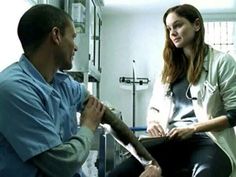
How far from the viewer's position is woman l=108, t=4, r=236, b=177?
57.3 inches

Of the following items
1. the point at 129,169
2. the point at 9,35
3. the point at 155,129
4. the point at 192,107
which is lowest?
the point at 129,169

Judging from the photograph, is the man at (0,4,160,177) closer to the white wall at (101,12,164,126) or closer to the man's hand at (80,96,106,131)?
the man's hand at (80,96,106,131)

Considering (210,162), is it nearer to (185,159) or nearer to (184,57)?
(185,159)

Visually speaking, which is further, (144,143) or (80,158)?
(144,143)

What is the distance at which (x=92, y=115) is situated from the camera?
114cm

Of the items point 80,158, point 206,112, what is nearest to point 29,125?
point 80,158

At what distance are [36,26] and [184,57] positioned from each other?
0.82 meters

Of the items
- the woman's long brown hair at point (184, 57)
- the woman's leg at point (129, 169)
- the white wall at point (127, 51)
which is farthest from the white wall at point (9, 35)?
the white wall at point (127, 51)

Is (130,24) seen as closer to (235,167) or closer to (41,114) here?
(235,167)

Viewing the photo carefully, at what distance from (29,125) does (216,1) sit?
133 inches

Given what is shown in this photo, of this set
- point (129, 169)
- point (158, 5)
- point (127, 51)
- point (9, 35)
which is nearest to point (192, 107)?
point (129, 169)

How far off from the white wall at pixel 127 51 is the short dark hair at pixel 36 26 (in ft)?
13.0

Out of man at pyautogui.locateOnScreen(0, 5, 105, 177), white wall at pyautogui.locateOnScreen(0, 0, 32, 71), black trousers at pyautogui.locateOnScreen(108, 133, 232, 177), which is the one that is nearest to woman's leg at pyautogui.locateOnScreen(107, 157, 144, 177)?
black trousers at pyautogui.locateOnScreen(108, 133, 232, 177)

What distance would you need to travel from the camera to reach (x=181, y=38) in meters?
1.63
